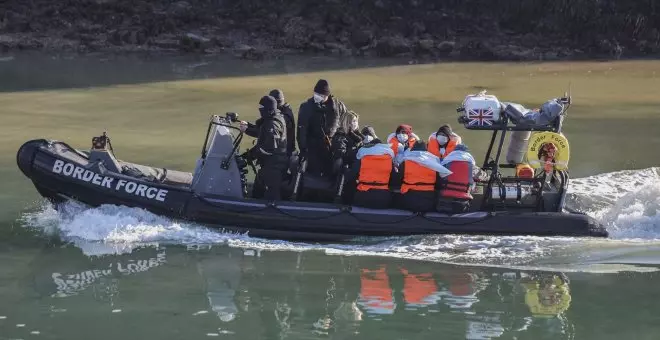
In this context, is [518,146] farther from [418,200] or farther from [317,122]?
[317,122]

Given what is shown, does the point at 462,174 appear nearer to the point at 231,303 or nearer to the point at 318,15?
the point at 231,303

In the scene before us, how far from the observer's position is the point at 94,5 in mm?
30375

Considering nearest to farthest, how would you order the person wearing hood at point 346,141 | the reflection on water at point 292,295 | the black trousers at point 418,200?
the reflection on water at point 292,295 → the black trousers at point 418,200 → the person wearing hood at point 346,141

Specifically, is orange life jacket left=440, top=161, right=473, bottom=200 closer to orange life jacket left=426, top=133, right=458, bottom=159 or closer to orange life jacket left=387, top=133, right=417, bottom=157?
orange life jacket left=426, top=133, right=458, bottom=159

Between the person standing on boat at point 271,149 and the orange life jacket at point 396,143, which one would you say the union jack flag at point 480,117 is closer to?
the orange life jacket at point 396,143

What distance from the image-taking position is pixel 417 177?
989cm

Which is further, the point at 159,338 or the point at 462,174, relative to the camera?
the point at 462,174

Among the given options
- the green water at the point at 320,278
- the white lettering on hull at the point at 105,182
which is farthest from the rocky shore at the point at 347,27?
the white lettering on hull at the point at 105,182

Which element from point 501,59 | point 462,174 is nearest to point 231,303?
point 462,174

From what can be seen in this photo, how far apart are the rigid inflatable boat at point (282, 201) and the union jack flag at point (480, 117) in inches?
0.5

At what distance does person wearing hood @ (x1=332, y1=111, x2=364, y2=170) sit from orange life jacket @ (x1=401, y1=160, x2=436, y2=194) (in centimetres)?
59

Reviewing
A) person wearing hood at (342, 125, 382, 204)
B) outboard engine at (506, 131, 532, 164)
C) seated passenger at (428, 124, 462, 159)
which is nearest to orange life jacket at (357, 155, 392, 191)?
person wearing hood at (342, 125, 382, 204)

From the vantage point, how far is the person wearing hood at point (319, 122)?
32.9ft

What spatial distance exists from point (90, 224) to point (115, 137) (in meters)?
5.87
